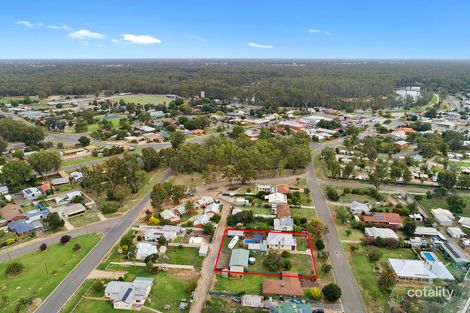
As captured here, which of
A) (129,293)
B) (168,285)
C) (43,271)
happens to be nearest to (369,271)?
(168,285)

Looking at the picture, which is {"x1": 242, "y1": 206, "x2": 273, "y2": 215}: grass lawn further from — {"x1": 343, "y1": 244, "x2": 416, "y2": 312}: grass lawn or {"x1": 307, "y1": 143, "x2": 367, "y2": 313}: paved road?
{"x1": 343, "y1": 244, "x2": 416, "y2": 312}: grass lawn

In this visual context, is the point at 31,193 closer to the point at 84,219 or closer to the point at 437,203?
the point at 84,219

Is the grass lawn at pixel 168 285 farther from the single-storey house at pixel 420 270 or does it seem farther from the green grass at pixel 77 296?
the single-storey house at pixel 420 270

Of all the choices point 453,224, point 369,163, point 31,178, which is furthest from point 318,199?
point 31,178

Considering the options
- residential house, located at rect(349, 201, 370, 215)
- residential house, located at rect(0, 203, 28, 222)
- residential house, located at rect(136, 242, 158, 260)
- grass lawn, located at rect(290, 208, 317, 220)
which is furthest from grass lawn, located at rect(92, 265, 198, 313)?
residential house, located at rect(349, 201, 370, 215)

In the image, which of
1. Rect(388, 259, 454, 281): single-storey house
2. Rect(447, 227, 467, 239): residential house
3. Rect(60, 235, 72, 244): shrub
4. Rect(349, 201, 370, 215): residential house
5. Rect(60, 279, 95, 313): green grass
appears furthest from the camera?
Rect(349, 201, 370, 215): residential house
